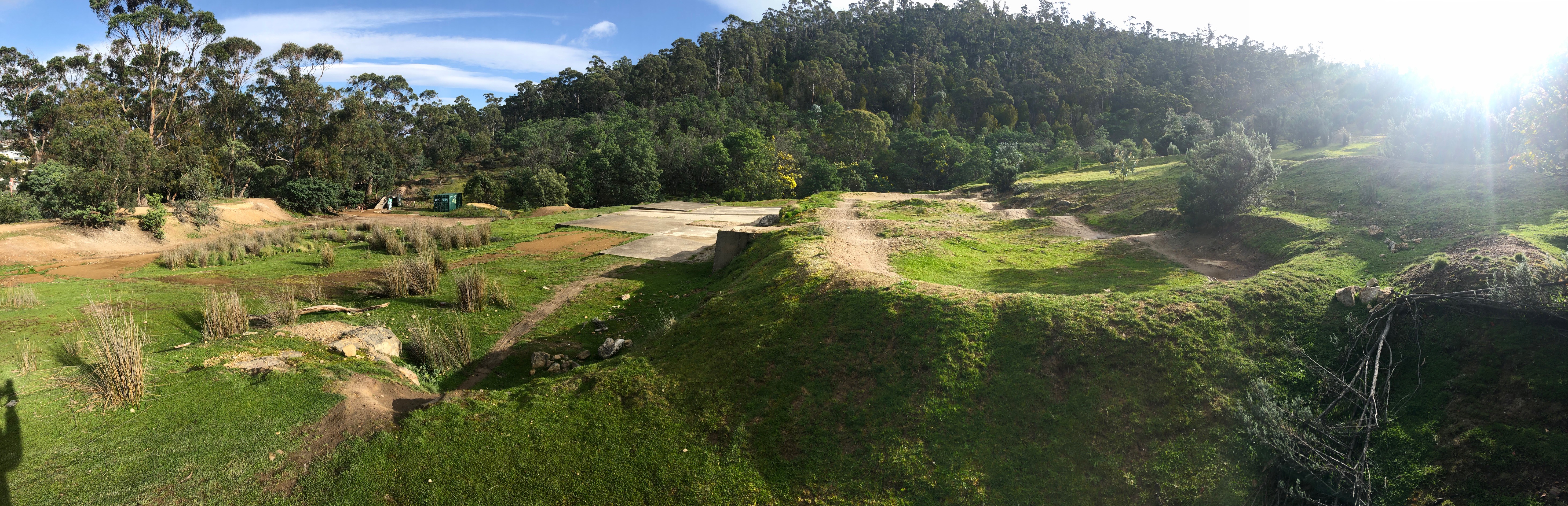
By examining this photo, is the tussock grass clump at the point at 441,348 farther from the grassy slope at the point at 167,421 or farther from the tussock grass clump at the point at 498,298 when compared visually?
the tussock grass clump at the point at 498,298

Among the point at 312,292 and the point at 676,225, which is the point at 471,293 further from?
the point at 676,225

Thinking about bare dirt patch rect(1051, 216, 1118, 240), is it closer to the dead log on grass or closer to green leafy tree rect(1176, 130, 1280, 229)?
green leafy tree rect(1176, 130, 1280, 229)

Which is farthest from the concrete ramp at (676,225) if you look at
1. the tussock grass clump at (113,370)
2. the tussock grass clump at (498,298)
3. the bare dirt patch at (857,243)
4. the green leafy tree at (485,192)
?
the green leafy tree at (485,192)

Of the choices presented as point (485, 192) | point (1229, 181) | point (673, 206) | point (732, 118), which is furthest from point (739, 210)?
point (732, 118)

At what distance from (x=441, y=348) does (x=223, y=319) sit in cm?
298

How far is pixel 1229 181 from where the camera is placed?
15672 mm

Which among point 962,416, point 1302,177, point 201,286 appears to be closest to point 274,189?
point 201,286

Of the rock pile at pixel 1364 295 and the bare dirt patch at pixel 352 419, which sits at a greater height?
the rock pile at pixel 1364 295

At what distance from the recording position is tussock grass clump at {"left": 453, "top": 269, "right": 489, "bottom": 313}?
1188 cm

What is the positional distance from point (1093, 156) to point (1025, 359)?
49092mm

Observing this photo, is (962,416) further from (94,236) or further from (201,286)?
(94,236)

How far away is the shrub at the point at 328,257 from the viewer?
1664 cm

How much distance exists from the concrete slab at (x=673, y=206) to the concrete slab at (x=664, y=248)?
13581 mm

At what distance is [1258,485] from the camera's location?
528cm
